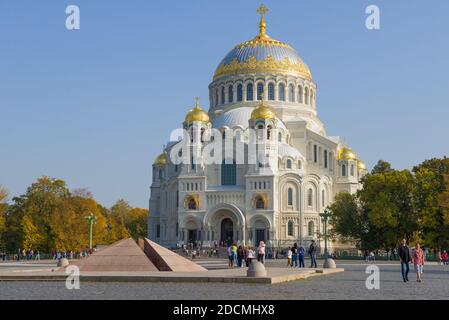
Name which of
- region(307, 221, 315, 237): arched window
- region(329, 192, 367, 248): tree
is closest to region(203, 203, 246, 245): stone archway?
region(307, 221, 315, 237): arched window

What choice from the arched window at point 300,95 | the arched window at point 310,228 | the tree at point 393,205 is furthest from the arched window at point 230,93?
the tree at point 393,205

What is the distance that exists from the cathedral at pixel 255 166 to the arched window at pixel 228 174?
Result: 99mm

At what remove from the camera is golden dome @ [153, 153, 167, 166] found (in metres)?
81.5

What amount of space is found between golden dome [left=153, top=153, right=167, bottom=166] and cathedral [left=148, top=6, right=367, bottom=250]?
5.3 inches

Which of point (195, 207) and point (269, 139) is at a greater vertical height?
point (269, 139)

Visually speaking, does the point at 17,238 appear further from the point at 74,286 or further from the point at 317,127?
the point at 74,286

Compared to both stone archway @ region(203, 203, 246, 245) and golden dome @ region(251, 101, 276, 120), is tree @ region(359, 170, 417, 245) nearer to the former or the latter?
stone archway @ region(203, 203, 246, 245)

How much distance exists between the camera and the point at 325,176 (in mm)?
73312

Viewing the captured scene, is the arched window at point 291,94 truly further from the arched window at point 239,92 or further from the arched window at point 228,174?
the arched window at point 228,174

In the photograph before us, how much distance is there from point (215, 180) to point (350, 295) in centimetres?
5222

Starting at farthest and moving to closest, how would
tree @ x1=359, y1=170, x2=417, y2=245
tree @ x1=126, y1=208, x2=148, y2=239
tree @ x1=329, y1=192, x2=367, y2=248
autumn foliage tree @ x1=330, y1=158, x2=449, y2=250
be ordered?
1. tree @ x1=126, y1=208, x2=148, y2=239
2. tree @ x1=329, y1=192, x2=367, y2=248
3. tree @ x1=359, y1=170, x2=417, y2=245
4. autumn foliage tree @ x1=330, y1=158, x2=449, y2=250
